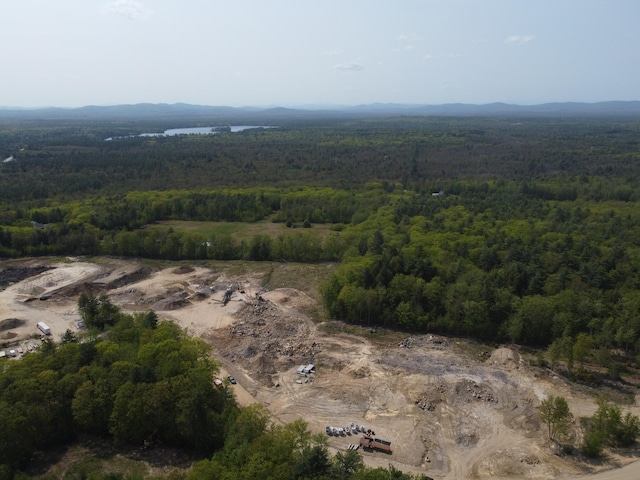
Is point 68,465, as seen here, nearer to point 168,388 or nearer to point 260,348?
point 168,388

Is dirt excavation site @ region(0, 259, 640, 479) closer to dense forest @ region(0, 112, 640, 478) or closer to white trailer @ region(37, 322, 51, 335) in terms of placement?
white trailer @ region(37, 322, 51, 335)

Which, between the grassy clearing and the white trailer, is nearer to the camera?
the white trailer

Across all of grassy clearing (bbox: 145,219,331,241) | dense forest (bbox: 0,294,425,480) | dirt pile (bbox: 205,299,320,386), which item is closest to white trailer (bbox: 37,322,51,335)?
dense forest (bbox: 0,294,425,480)

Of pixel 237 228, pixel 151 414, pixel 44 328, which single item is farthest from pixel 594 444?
pixel 237 228

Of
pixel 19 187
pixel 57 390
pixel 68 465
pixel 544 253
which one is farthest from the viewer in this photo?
pixel 19 187

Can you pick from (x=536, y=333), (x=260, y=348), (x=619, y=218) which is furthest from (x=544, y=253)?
(x=260, y=348)

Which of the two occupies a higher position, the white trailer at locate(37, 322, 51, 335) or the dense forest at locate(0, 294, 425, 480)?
the dense forest at locate(0, 294, 425, 480)

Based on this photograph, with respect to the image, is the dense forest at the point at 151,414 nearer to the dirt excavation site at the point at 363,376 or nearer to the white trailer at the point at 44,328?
the dirt excavation site at the point at 363,376
